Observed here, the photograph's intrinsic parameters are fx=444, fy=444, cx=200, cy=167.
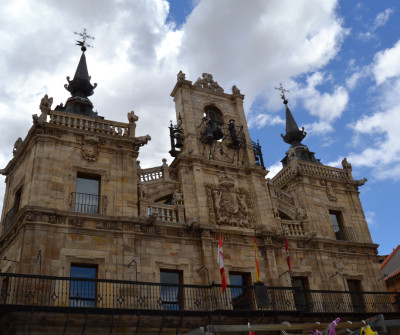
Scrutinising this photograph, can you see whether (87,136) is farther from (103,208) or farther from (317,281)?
(317,281)

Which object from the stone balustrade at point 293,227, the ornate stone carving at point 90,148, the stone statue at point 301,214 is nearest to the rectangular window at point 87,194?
the ornate stone carving at point 90,148

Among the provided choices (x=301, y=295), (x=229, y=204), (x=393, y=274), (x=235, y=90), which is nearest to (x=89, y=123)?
(x=229, y=204)

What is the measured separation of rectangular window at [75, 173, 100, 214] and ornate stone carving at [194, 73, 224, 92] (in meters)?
8.63

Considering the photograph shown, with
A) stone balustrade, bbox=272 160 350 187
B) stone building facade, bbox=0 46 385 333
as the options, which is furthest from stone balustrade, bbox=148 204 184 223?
stone balustrade, bbox=272 160 350 187

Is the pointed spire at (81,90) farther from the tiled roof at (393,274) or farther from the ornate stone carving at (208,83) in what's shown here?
the tiled roof at (393,274)

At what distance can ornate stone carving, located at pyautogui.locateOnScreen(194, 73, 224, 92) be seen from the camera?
80.1 feet

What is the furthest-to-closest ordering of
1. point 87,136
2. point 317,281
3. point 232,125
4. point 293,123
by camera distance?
point 293,123 → point 232,125 → point 317,281 → point 87,136

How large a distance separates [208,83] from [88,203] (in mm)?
10670

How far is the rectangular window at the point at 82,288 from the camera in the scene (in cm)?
1546

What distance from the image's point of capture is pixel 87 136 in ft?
62.6

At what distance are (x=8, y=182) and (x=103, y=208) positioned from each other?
596 cm

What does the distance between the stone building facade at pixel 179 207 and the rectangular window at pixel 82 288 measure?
0.28ft

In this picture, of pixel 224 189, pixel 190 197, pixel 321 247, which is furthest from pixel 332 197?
pixel 190 197

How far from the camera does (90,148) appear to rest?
62.2 feet
